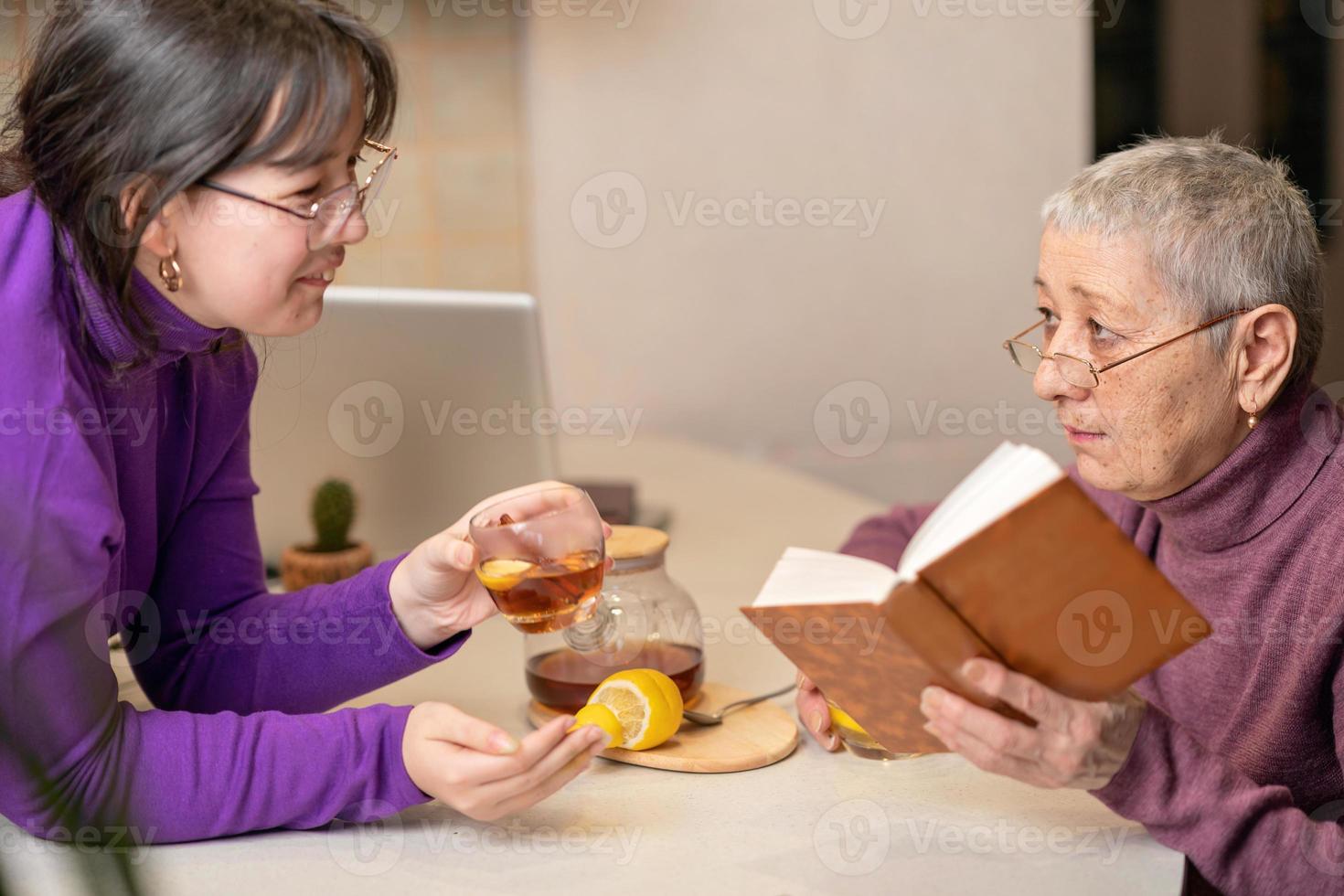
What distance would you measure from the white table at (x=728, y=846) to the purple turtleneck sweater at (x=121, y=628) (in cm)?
4

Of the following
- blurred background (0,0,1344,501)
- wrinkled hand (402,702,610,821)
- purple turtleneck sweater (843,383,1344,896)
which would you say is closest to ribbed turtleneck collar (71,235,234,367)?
wrinkled hand (402,702,610,821)

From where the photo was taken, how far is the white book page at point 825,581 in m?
0.89

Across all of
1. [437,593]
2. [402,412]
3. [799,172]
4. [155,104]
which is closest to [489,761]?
[437,593]

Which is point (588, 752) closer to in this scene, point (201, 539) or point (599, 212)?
point (201, 539)

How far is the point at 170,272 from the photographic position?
1028 millimetres

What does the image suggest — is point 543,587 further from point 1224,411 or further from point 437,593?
point 1224,411

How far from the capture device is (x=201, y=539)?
1264mm

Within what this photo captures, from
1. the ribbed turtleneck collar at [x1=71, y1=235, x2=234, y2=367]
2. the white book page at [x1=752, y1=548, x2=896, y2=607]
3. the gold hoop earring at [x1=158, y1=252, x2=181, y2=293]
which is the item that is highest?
the gold hoop earring at [x1=158, y1=252, x2=181, y2=293]

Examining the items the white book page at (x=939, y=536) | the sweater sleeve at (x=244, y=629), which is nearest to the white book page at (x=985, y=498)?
the white book page at (x=939, y=536)

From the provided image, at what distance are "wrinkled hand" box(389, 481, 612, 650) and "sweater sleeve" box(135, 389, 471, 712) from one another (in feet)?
0.04

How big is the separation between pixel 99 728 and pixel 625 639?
0.45m

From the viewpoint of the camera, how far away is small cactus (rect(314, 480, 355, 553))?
1585 millimetres

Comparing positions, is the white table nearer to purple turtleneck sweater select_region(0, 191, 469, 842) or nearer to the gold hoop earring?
purple turtleneck sweater select_region(0, 191, 469, 842)

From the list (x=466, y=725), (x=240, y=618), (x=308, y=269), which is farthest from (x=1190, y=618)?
(x=240, y=618)
